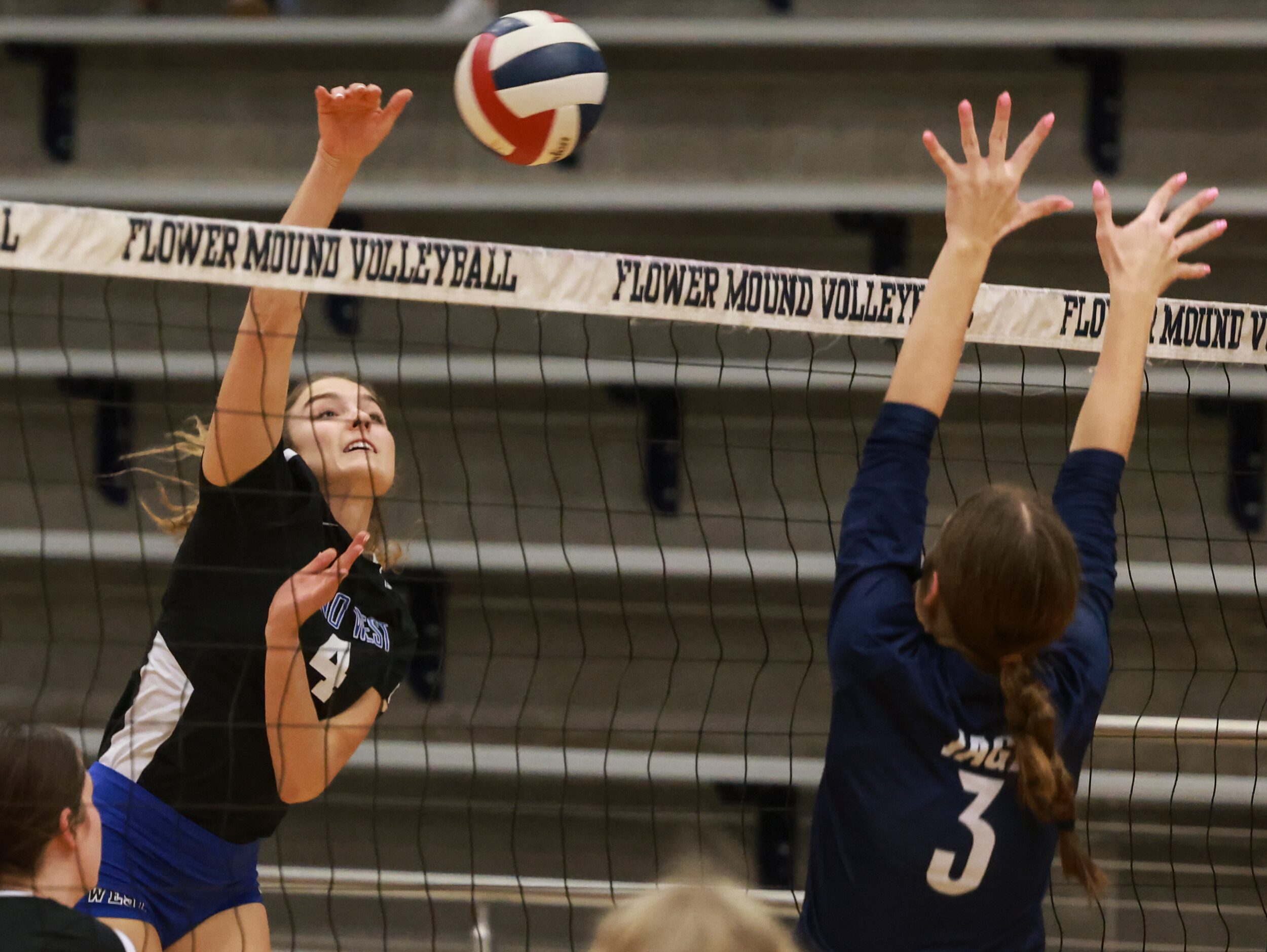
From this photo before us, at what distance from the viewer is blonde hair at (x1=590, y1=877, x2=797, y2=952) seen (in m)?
1.10

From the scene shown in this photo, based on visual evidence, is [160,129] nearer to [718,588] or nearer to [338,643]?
[718,588]

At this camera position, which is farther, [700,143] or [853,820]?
[700,143]

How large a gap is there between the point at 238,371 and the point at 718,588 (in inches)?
115

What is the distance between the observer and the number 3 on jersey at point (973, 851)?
161cm

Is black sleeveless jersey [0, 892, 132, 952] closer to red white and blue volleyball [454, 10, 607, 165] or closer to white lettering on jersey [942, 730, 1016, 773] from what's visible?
white lettering on jersey [942, 730, 1016, 773]

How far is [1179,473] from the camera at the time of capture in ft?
16.7

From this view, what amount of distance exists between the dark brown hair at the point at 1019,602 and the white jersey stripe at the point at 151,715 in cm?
152

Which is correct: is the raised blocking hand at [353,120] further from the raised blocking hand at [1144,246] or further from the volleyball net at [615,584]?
the volleyball net at [615,584]

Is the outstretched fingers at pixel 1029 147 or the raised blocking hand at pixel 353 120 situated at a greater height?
the raised blocking hand at pixel 353 120

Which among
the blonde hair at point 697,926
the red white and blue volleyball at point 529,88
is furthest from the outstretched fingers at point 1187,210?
the red white and blue volleyball at point 529,88

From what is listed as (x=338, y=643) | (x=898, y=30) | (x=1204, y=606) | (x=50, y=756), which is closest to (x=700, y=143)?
(x=898, y=30)

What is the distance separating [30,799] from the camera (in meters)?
1.80

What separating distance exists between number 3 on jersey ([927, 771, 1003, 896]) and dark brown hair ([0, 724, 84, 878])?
117cm

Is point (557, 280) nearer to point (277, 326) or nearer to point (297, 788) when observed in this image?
point (277, 326)
